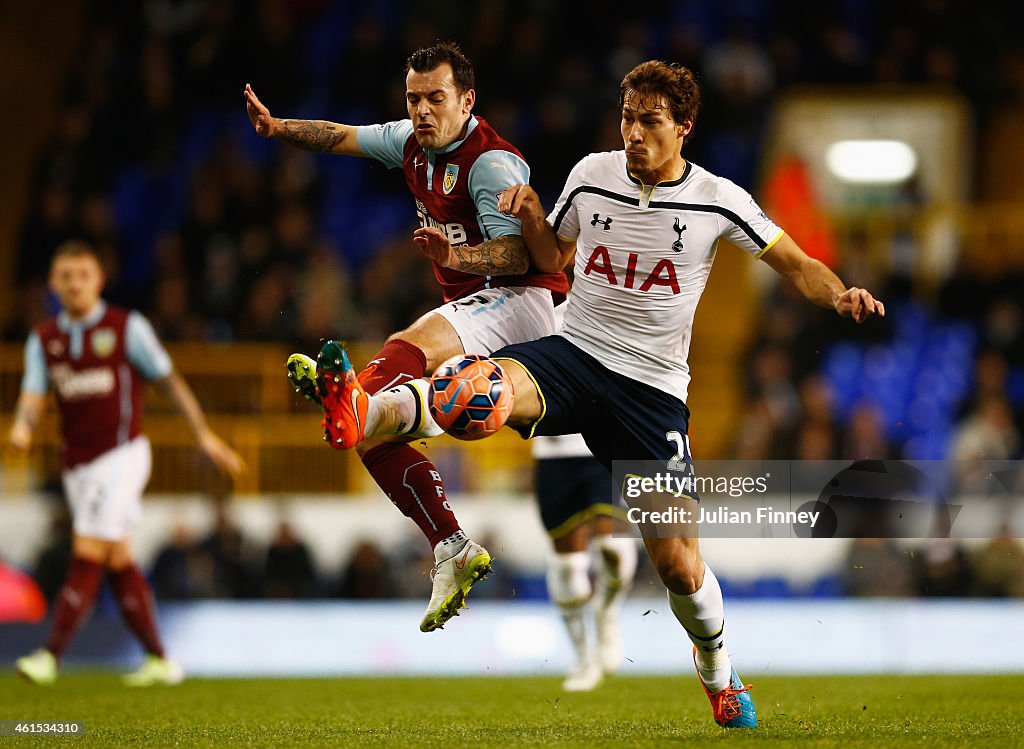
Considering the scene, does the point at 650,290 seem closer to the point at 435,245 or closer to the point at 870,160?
the point at 435,245

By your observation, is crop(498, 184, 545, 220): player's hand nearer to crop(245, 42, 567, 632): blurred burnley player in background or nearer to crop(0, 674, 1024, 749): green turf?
crop(245, 42, 567, 632): blurred burnley player in background

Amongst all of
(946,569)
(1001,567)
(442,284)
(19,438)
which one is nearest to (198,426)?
(19,438)

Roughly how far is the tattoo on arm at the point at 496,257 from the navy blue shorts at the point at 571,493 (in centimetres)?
280

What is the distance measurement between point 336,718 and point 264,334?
689 cm

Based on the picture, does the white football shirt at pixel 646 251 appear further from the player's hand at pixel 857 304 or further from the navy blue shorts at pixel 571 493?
the navy blue shorts at pixel 571 493

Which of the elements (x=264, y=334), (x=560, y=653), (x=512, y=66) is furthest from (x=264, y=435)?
(x=512, y=66)

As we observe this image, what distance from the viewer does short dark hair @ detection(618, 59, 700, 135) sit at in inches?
227

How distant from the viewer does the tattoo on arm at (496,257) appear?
5.86 meters

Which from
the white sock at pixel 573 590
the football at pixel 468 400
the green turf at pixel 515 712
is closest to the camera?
the football at pixel 468 400

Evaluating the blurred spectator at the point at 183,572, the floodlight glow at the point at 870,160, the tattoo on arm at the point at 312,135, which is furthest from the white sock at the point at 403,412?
the floodlight glow at the point at 870,160

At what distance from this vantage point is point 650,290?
5.94m

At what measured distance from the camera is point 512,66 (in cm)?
1514

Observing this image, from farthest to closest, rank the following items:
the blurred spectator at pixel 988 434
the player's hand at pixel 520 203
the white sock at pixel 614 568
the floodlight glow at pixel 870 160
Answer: the floodlight glow at pixel 870 160
the blurred spectator at pixel 988 434
the white sock at pixel 614 568
the player's hand at pixel 520 203

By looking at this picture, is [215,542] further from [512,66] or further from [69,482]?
[512,66]
